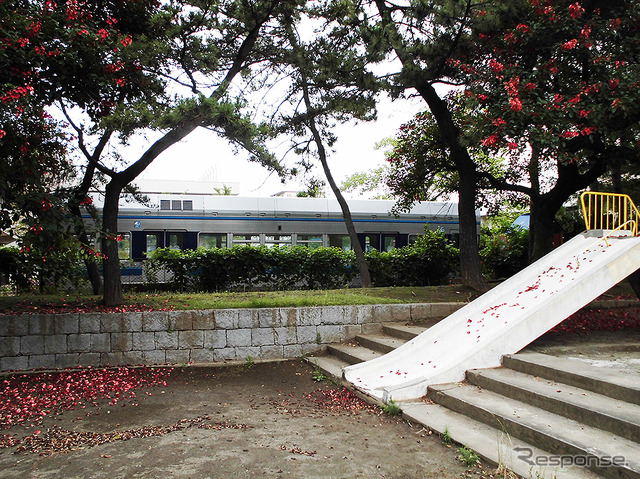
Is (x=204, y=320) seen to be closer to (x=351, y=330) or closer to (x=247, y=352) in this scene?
(x=247, y=352)

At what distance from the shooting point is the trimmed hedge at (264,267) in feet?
39.0

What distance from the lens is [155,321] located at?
7422mm

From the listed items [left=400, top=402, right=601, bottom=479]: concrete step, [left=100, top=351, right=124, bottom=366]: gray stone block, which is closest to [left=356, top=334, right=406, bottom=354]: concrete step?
[left=400, top=402, right=601, bottom=479]: concrete step

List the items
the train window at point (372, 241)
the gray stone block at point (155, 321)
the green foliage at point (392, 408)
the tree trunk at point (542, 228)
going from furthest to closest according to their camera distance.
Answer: the train window at point (372, 241) < the tree trunk at point (542, 228) < the gray stone block at point (155, 321) < the green foliage at point (392, 408)

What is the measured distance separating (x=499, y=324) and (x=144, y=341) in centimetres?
535

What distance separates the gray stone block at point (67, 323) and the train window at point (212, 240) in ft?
25.4

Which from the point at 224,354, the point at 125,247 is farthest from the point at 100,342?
the point at 125,247

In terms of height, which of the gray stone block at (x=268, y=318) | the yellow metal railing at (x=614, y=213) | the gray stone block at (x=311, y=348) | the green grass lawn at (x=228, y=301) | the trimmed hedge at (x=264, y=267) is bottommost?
the gray stone block at (x=311, y=348)

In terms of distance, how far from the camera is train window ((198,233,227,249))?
583 inches

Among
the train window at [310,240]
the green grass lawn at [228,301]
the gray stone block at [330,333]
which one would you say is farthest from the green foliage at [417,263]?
the gray stone block at [330,333]

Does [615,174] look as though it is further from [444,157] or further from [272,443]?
[272,443]

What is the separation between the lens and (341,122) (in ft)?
38.9

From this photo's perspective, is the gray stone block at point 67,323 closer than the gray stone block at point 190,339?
Yes

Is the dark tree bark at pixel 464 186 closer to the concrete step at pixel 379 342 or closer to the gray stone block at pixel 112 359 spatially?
the concrete step at pixel 379 342
